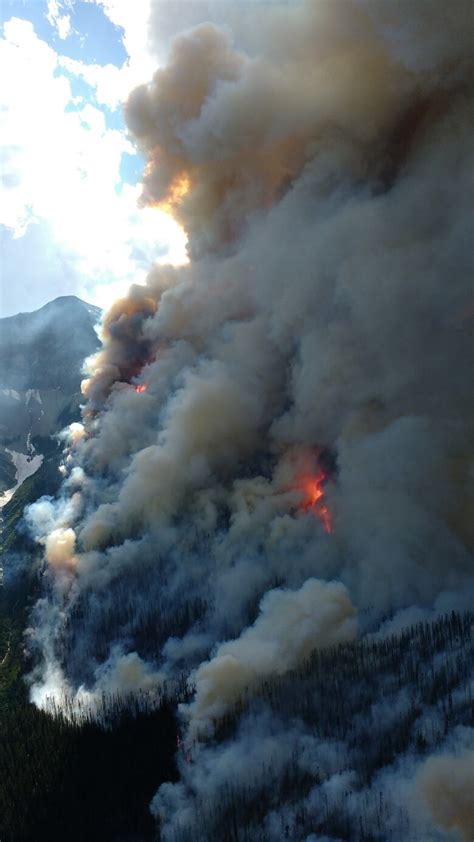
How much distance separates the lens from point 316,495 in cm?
15112

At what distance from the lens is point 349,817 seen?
84.1 m

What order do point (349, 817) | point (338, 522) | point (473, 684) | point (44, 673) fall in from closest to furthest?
point (349, 817) → point (473, 684) → point (338, 522) → point (44, 673)

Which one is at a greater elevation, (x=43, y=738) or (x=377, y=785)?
(x=43, y=738)

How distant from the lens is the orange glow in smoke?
479ft

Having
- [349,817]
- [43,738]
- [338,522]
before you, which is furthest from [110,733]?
[338,522]

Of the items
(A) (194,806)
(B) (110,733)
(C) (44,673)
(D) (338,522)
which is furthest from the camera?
(C) (44,673)

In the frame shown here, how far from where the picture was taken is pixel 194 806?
9338cm

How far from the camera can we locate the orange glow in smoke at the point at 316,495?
479ft

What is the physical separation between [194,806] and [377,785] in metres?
26.1

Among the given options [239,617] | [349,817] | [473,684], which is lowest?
[349,817]

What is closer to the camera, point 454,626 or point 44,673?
point 454,626

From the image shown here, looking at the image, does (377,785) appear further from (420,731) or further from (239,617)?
(239,617)

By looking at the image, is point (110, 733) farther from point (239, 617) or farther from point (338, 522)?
point (338, 522)

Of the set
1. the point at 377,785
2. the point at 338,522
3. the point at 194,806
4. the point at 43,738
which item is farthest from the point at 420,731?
the point at 43,738
